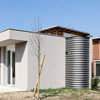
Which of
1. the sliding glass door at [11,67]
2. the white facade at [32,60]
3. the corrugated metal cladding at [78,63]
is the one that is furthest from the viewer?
the sliding glass door at [11,67]

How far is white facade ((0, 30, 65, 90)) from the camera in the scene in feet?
35.8

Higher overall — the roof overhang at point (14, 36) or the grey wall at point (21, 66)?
the roof overhang at point (14, 36)

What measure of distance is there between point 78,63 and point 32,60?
2919mm

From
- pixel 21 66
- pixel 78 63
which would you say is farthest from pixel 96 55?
pixel 21 66

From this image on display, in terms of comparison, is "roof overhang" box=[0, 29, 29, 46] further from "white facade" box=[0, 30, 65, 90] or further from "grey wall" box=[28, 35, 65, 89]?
"grey wall" box=[28, 35, 65, 89]

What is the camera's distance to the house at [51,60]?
1099cm

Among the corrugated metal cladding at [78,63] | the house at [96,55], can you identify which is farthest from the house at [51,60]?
the house at [96,55]

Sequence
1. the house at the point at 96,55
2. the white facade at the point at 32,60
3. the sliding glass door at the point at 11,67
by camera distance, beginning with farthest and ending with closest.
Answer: the house at the point at 96,55 < the sliding glass door at the point at 11,67 < the white facade at the point at 32,60

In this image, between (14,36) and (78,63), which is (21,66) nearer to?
(14,36)

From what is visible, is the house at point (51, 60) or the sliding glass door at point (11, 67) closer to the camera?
the house at point (51, 60)

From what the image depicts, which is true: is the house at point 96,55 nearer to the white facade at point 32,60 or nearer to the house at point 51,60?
the house at point 51,60

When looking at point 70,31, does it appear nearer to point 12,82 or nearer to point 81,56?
point 81,56

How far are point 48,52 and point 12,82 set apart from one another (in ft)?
11.2

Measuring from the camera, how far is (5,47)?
1420cm
